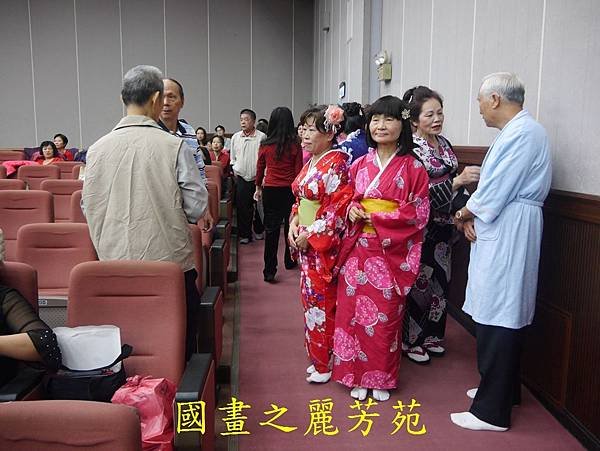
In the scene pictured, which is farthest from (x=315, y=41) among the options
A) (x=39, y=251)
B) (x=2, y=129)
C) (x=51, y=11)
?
(x=39, y=251)

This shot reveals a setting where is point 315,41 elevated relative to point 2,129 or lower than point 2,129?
elevated

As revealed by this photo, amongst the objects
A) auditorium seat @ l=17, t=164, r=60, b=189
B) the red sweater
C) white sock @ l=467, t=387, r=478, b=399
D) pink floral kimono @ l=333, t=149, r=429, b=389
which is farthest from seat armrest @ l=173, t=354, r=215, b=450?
auditorium seat @ l=17, t=164, r=60, b=189

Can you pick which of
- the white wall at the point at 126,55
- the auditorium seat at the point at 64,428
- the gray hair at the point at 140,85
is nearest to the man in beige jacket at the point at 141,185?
the gray hair at the point at 140,85

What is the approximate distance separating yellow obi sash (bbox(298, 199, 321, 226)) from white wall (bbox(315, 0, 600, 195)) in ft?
3.41

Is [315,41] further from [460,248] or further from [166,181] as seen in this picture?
[166,181]

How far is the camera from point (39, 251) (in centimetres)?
274

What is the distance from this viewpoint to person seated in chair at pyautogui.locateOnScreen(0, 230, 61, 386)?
4.68ft

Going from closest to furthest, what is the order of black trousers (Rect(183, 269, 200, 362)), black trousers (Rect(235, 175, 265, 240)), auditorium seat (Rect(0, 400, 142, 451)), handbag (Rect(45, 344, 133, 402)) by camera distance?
auditorium seat (Rect(0, 400, 142, 451)) < handbag (Rect(45, 344, 133, 402)) < black trousers (Rect(183, 269, 200, 362)) < black trousers (Rect(235, 175, 265, 240))

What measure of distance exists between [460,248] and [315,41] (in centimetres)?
803

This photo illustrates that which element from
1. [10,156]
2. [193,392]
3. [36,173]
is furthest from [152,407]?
[10,156]

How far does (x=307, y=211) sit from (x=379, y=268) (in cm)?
46

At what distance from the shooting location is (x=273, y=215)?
450 centimetres

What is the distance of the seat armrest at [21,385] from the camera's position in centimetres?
142

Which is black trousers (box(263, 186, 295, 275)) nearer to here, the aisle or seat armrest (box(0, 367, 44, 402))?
the aisle
